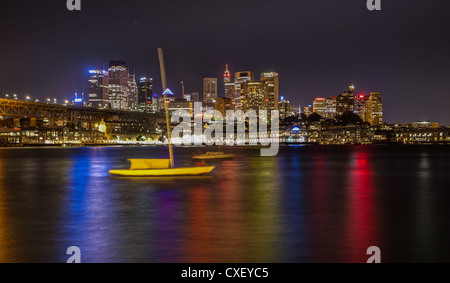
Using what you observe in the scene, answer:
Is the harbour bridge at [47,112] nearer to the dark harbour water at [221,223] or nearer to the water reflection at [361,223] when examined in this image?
the dark harbour water at [221,223]

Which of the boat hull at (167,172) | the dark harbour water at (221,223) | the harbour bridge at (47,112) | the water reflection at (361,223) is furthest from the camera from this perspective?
the harbour bridge at (47,112)

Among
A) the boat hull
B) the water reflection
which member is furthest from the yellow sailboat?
the water reflection

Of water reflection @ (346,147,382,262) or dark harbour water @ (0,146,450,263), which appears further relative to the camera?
water reflection @ (346,147,382,262)

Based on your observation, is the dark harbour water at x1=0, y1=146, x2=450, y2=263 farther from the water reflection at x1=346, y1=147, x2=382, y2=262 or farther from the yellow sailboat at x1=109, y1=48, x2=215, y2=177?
the yellow sailboat at x1=109, y1=48, x2=215, y2=177

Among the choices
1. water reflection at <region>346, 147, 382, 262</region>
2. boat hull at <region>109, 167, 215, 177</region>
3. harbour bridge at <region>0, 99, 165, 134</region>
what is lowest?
water reflection at <region>346, 147, 382, 262</region>

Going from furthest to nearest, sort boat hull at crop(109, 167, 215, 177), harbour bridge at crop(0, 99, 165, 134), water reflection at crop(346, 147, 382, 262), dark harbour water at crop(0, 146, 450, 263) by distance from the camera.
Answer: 1. harbour bridge at crop(0, 99, 165, 134)
2. boat hull at crop(109, 167, 215, 177)
3. water reflection at crop(346, 147, 382, 262)
4. dark harbour water at crop(0, 146, 450, 263)

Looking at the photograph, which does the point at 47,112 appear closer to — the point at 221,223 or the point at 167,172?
the point at 167,172

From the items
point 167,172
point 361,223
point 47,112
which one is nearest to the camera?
point 361,223

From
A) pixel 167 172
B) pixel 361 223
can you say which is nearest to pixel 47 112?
pixel 167 172

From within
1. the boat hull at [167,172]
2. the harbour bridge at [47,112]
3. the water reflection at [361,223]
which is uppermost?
the harbour bridge at [47,112]

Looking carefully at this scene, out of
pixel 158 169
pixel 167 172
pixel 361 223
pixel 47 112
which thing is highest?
pixel 47 112

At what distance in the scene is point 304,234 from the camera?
13.6 meters

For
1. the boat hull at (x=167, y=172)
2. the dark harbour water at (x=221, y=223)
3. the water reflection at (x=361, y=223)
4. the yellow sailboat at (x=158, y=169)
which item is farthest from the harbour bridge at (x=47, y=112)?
the water reflection at (x=361, y=223)
